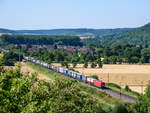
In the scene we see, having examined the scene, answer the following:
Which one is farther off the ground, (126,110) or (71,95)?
(71,95)

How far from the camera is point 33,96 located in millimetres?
17594

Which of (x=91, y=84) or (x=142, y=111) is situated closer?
(x=142, y=111)

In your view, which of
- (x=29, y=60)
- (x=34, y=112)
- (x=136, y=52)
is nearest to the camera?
(x=34, y=112)

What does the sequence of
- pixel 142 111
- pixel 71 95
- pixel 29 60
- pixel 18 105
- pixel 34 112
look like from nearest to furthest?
pixel 34 112
pixel 18 105
pixel 71 95
pixel 142 111
pixel 29 60

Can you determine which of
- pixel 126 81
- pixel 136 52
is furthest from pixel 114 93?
pixel 136 52

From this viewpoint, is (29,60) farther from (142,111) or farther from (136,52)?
(142,111)

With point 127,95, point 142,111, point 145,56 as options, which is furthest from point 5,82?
point 145,56

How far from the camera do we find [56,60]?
5797 inches

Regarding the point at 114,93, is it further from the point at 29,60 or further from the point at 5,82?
the point at 29,60

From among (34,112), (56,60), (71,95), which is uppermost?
(34,112)

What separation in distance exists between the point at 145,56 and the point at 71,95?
124601 mm

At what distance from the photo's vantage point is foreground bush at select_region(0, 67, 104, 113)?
16266 mm

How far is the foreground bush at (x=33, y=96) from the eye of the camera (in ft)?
53.4

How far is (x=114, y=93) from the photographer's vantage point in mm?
65438
